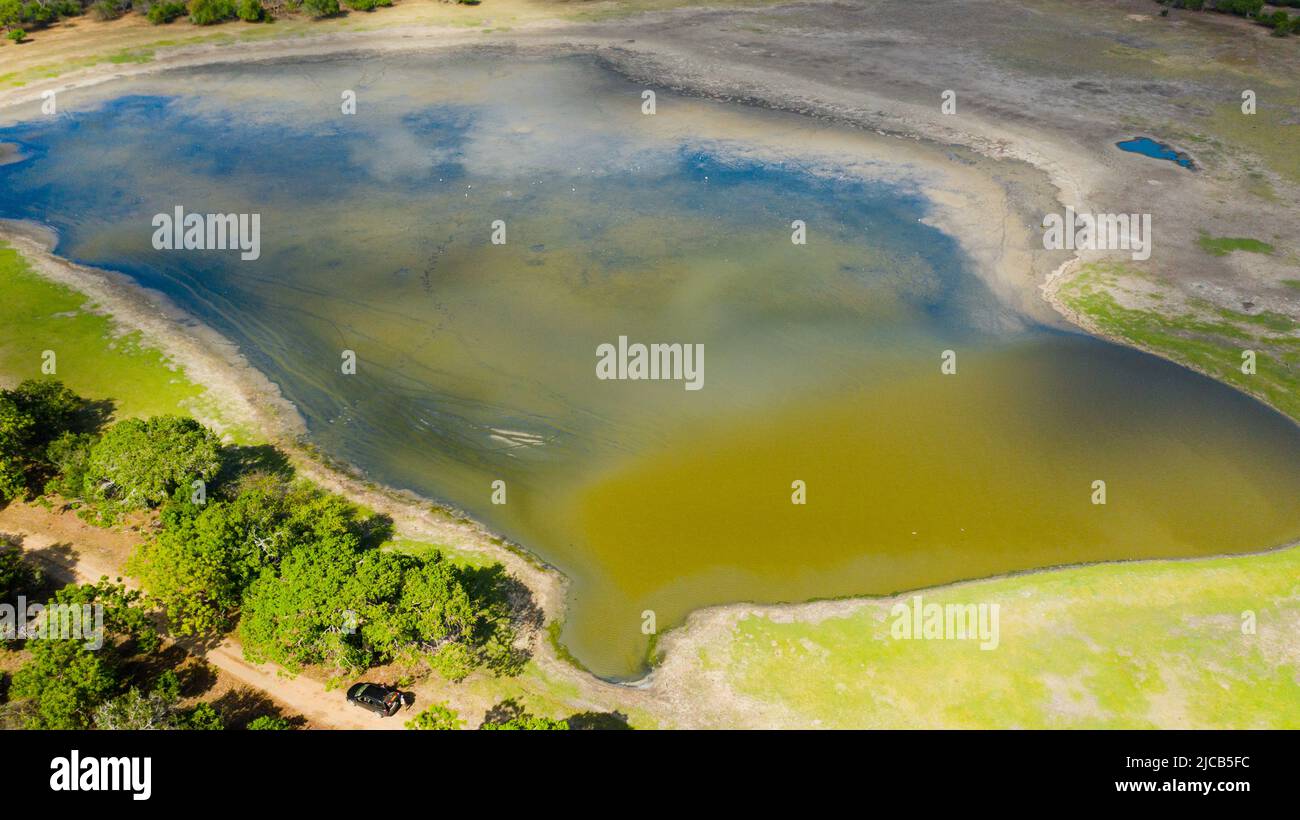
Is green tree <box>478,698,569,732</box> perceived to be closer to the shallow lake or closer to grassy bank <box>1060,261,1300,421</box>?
the shallow lake

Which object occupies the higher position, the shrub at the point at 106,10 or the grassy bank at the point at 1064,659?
the shrub at the point at 106,10

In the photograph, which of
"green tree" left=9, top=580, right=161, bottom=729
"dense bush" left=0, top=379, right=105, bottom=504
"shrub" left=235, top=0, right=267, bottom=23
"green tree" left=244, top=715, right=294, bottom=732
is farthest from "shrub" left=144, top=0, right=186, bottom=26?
"green tree" left=244, top=715, right=294, bottom=732

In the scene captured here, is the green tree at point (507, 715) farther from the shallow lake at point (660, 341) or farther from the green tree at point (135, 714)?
the green tree at point (135, 714)

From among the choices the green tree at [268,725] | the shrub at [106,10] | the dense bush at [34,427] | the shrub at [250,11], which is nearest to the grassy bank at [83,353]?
the dense bush at [34,427]

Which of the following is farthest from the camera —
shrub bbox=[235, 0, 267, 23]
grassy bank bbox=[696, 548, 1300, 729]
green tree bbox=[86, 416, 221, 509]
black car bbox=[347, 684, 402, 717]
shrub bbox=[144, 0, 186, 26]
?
shrub bbox=[235, 0, 267, 23]

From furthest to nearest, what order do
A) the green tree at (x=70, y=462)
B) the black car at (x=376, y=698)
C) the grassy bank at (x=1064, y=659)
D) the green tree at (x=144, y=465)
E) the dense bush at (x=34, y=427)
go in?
the dense bush at (x=34, y=427)
the green tree at (x=70, y=462)
the green tree at (x=144, y=465)
the grassy bank at (x=1064, y=659)
the black car at (x=376, y=698)

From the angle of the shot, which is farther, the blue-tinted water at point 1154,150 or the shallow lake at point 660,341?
the blue-tinted water at point 1154,150

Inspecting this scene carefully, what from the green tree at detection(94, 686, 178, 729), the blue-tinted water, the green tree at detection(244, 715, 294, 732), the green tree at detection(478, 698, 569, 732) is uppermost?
the blue-tinted water
